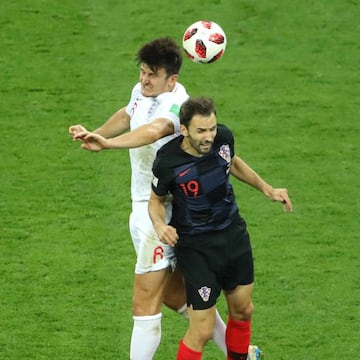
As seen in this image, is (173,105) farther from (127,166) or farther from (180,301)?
(127,166)

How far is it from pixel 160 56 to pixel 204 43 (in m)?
0.61

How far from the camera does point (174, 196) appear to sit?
824cm

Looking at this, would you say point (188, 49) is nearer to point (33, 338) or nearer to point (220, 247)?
point (220, 247)

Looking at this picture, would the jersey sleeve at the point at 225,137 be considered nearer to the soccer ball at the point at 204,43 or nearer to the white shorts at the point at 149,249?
the white shorts at the point at 149,249

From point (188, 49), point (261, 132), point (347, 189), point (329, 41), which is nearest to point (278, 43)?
point (329, 41)

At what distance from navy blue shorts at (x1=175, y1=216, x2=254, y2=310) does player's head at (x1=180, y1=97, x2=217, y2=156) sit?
1.98ft

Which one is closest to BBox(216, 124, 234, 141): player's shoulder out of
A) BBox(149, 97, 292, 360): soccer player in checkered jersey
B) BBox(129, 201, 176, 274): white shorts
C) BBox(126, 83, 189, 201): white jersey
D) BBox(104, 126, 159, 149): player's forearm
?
BBox(149, 97, 292, 360): soccer player in checkered jersey

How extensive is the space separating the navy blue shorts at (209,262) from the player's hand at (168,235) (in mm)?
306

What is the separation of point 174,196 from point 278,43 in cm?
745

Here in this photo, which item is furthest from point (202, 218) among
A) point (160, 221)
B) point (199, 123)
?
point (199, 123)

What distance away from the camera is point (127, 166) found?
12578mm

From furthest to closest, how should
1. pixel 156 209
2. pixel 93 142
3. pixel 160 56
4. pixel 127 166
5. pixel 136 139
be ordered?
pixel 127 166 → pixel 160 56 → pixel 156 209 → pixel 136 139 → pixel 93 142

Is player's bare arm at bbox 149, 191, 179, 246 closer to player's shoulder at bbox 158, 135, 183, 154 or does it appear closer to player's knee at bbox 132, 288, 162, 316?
player's shoulder at bbox 158, 135, 183, 154

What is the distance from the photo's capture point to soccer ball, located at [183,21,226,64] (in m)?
8.83
